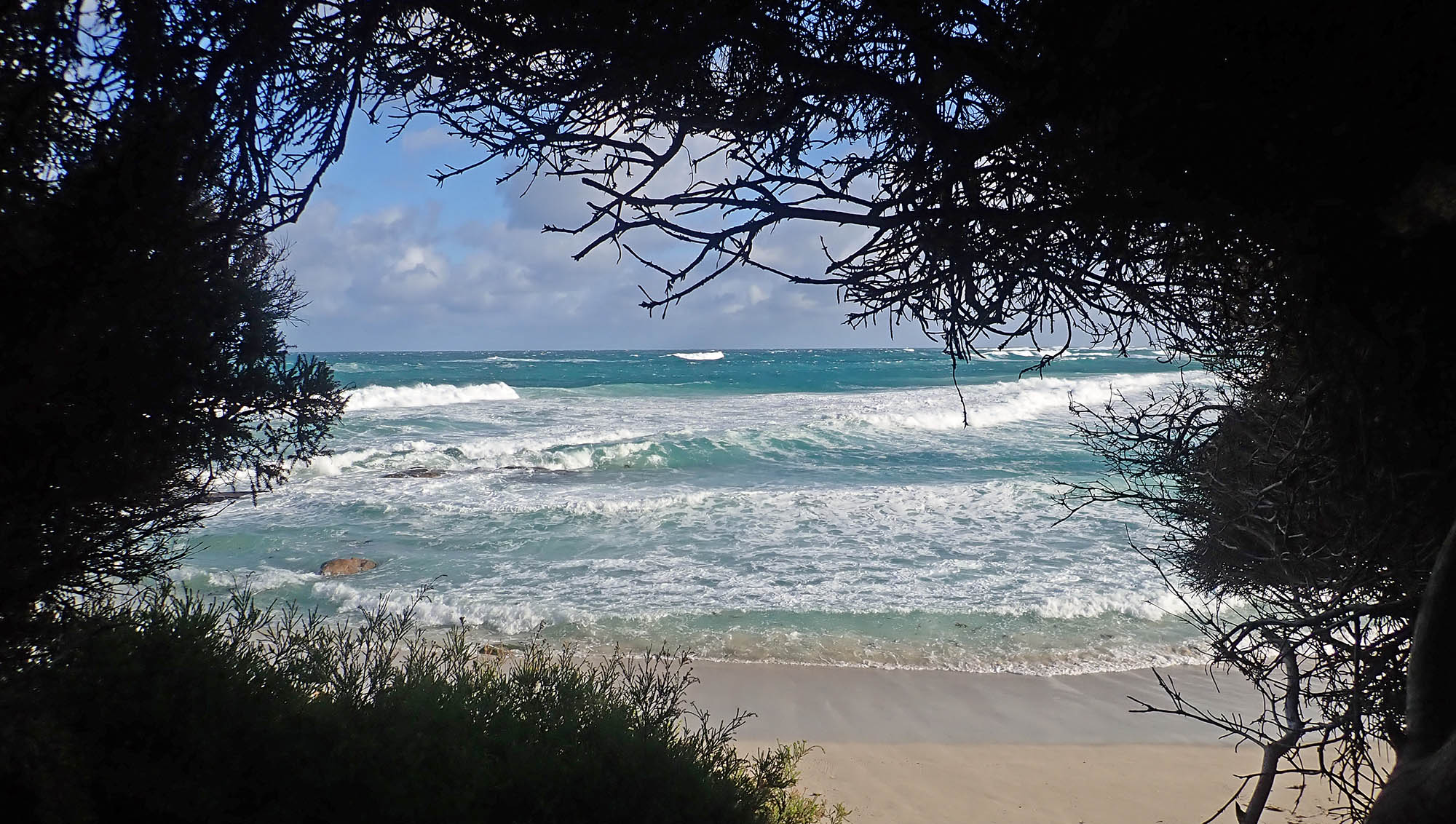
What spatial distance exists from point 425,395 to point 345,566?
1034 inches

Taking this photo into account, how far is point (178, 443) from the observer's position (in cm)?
→ 360

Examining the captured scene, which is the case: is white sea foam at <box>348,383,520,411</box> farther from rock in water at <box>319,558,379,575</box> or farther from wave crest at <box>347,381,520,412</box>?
rock in water at <box>319,558,379,575</box>

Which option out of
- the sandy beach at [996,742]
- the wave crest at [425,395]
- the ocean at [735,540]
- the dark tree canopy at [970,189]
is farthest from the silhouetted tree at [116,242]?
the wave crest at [425,395]

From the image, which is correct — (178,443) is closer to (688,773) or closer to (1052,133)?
(688,773)

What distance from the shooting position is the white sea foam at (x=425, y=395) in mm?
33406

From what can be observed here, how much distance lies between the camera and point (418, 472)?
19.0 m

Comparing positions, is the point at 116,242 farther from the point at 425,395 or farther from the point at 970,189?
the point at 425,395

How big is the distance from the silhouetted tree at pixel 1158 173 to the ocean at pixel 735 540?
60cm

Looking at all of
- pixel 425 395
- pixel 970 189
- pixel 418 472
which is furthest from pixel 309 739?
pixel 425 395

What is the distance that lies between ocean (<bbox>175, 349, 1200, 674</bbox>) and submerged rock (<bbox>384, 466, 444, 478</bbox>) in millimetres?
88

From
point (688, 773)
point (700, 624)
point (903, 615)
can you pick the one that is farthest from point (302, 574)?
point (688, 773)

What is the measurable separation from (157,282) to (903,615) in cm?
844

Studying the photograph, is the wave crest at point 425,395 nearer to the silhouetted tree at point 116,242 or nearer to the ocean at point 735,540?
the ocean at point 735,540

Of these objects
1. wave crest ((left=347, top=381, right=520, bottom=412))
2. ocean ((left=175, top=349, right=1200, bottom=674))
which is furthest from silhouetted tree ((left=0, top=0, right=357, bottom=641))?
wave crest ((left=347, top=381, right=520, bottom=412))
